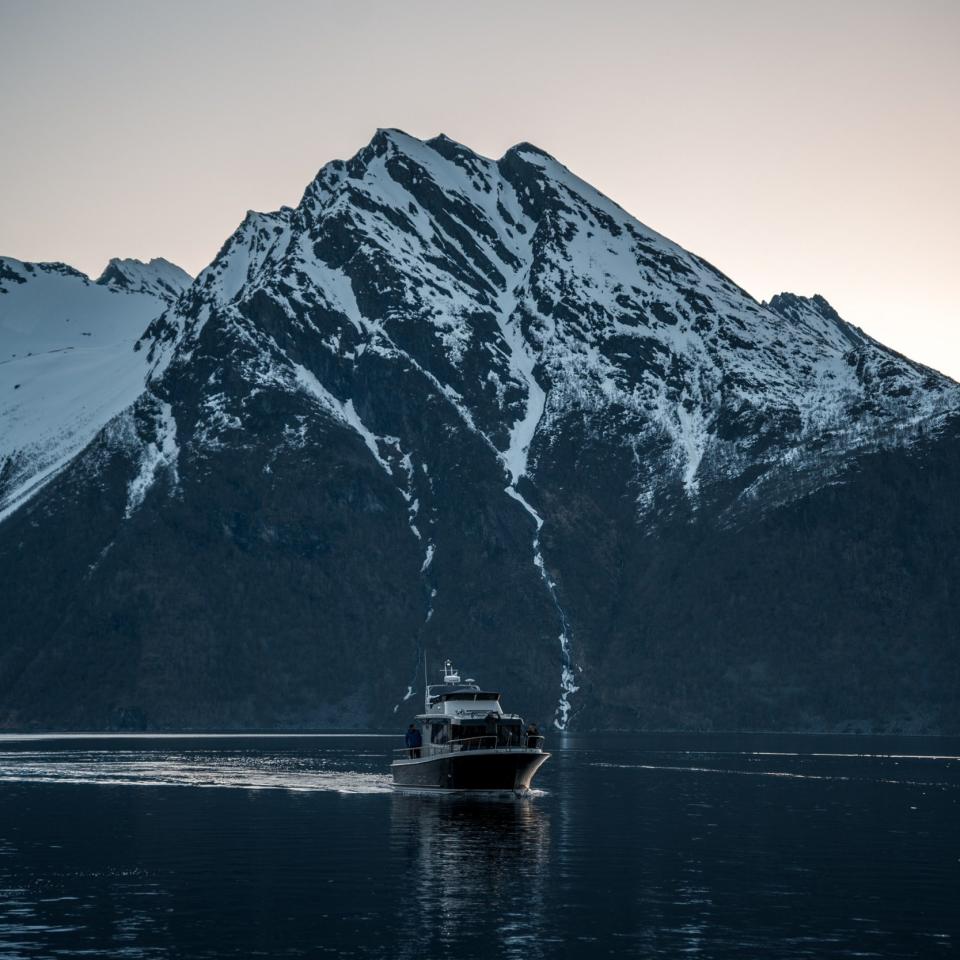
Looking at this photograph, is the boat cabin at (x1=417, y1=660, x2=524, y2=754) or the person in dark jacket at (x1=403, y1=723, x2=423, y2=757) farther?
the person in dark jacket at (x1=403, y1=723, x2=423, y2=757)

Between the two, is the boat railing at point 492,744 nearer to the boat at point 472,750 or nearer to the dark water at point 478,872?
the boat at point 472,750

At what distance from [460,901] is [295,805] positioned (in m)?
53.9

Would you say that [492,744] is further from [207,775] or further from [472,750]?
[207,775]

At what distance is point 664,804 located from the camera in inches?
5039

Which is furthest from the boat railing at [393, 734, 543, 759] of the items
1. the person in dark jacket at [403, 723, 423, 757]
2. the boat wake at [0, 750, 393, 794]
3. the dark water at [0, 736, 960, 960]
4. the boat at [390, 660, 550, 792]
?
the person in dark jacket at [403, 723, 423, 757]

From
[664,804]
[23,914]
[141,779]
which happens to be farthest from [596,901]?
[141,779]

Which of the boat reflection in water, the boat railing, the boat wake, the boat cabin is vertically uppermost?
the boat cabin

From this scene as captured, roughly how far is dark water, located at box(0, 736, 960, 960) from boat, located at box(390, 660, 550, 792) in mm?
2725

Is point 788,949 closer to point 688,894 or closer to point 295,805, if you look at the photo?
point 688,894

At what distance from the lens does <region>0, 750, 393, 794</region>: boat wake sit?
150m

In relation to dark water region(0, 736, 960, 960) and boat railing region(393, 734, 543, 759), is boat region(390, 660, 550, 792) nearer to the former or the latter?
boat railing region(393, 734, 543, 759)

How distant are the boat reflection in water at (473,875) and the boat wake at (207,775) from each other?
68.7 ft

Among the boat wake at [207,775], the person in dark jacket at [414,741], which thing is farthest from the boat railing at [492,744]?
the person in dark jacket at [414,741]

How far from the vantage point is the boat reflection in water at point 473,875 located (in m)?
63.6
